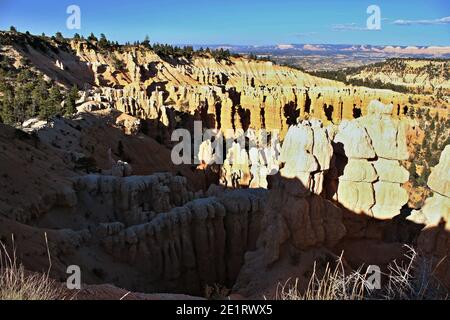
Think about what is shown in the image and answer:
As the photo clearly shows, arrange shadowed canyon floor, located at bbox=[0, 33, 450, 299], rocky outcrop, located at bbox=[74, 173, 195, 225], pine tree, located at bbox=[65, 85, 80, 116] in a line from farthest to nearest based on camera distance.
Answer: pine tree, located at bbox=[65, 85, 80, 116], rocky outcrop, located at bbox=[74, 173, 195, 225], shadowed canyon floor, located at bbox=[0, 33, 450, 299]

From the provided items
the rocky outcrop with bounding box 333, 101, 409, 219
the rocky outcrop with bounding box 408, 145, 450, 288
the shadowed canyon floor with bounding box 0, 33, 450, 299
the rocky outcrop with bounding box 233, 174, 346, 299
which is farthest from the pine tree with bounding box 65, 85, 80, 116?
the rocky outcrop with bounding box 408, 145, 450, 288

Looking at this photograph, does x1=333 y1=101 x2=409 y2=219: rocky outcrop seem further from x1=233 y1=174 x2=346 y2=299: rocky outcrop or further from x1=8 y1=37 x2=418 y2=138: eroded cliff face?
x1=8 y1=37 x2=418 y2=138: eroded cliff face

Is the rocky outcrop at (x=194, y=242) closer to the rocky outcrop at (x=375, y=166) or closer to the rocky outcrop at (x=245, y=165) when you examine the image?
the rocky outcrop at (x=375, y=166)

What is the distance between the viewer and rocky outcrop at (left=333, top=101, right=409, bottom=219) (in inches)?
516

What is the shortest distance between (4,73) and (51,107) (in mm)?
13481

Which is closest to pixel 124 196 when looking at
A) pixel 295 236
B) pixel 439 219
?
pixel 295 236

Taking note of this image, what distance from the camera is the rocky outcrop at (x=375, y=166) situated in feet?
43.0

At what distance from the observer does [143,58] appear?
69500 millimetres

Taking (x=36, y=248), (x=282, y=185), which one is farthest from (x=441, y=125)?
(x=36, y=248)

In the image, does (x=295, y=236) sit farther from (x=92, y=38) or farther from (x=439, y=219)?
(x=92, y=38)

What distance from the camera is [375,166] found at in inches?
527

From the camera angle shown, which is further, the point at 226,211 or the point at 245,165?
the point at 245,165

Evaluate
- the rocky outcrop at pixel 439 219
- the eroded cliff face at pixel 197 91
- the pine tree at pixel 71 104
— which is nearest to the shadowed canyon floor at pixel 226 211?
the rocky outcrop at pixel 439 219

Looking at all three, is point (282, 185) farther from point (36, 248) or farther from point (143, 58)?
point (143, 58)
